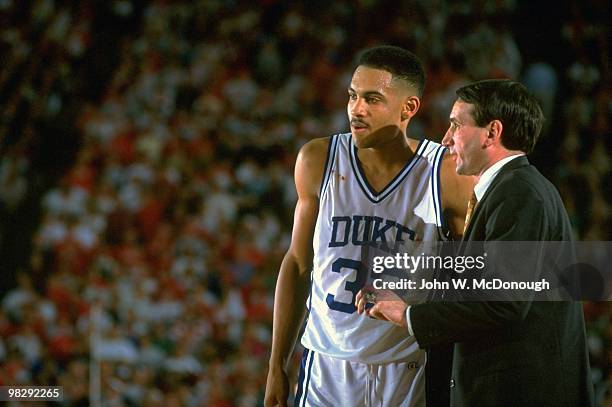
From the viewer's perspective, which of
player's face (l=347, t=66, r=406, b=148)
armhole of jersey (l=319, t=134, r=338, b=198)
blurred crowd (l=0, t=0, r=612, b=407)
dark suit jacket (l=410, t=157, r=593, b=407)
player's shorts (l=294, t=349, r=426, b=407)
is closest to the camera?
dark suit jacket (l=410, t=157, r=593, b=407)

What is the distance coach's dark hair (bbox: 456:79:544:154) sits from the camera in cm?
312

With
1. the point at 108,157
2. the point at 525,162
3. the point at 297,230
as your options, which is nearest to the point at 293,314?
the point at 297,230

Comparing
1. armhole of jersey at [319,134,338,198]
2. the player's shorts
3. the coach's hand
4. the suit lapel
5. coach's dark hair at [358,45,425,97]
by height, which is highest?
coach's dark hair at [358,45,425,97]

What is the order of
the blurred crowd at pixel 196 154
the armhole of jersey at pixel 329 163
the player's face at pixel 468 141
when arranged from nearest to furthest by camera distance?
the player's face at pixel 468 141 < the armhole of jersey at pixel 329 163 < the blurred crowd at pixel 196 154

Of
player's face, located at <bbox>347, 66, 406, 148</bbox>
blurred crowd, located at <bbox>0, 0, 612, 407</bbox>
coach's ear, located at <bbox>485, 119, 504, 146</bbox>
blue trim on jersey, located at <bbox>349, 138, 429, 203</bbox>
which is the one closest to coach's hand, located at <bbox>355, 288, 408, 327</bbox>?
coach's ear, located at <bbox>485, 119, 504, 146</bbox>

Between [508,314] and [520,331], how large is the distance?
10 cm

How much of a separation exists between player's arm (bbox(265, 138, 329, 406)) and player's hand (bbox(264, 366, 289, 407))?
18 mm

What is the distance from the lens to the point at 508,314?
113 inches

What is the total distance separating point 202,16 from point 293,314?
881 cm

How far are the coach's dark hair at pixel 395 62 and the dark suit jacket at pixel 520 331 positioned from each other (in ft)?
3.22

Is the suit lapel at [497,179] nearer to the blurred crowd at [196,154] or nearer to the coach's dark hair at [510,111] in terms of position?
the coach's dark hair at [510,111]

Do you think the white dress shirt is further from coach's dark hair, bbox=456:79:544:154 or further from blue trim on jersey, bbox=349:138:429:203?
blue trim on jersey, bbox=349:138:429:203

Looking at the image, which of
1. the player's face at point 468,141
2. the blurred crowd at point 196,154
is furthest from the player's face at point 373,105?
the blurred crowd at point 196,154

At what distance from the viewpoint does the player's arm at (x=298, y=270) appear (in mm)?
→ 3836
